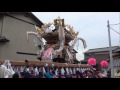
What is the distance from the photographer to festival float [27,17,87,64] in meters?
7.44

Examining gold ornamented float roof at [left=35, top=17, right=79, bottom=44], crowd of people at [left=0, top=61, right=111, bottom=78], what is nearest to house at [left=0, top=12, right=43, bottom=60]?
gold ornamented float roof at [left=35, top=17, right=79, bottom=44]

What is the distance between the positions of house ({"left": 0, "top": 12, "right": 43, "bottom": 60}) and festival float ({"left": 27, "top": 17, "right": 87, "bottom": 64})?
13.2ft

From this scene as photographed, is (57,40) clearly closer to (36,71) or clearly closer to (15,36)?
(36,71)

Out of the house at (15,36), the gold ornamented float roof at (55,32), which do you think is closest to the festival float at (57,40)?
the gold ornamented float roof at (55,32)

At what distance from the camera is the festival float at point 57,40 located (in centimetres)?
744

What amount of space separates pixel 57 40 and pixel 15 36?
548 centimetres

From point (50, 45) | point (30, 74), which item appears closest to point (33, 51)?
point (50, 45)

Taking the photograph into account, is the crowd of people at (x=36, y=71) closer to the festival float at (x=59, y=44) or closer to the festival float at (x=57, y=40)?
the festival float at (x=59, y=44)

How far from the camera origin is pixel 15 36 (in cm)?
1270

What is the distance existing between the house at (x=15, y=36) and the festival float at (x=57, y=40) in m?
4.01

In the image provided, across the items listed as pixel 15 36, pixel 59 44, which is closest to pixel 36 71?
pixel 59 44

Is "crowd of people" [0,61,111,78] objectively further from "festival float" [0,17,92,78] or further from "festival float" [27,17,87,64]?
"festival float" [27,17,87,64]
